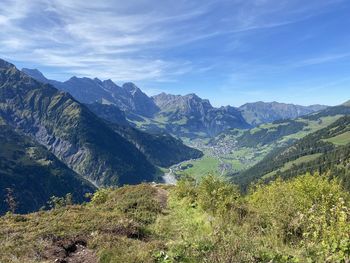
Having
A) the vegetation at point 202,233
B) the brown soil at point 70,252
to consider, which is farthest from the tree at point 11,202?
the brown soil at point 70,252

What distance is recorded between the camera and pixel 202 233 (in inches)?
723

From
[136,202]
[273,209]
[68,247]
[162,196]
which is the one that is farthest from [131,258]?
[162,196]

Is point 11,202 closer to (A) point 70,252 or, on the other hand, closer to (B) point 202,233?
(A) point 70,252

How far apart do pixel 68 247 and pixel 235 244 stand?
8.66 meters

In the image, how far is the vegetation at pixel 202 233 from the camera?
37.9 ft

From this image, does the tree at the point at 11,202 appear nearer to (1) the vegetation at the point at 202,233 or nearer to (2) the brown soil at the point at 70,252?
(1) the vegetation at the point at 202,233

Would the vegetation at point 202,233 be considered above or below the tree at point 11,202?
above

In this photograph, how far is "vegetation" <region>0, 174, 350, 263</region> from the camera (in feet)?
37.9

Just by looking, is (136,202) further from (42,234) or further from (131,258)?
(131,258)

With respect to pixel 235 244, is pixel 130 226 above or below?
below

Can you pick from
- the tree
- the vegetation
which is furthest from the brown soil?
the tree

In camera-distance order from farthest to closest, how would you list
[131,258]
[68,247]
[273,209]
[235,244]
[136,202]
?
[136,202] → [273,209] → [68,247] → [131,258] → [235,244]

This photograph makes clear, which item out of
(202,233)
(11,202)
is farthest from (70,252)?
(11,202)

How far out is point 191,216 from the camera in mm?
24906
